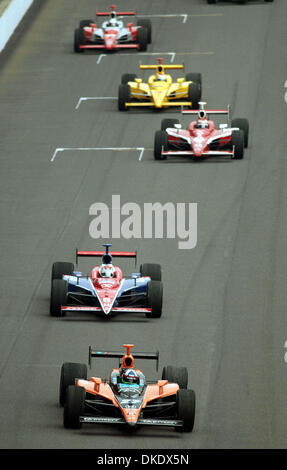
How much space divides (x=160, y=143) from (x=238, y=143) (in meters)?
2.34

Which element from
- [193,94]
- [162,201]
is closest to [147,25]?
[193,94]

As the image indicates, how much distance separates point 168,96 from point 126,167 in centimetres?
526

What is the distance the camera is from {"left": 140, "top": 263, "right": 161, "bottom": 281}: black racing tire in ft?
106

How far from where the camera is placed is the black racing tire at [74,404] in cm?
2516

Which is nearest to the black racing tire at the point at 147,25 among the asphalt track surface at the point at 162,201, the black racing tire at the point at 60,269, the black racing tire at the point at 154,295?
the asphalt track surface at the point at 162,201

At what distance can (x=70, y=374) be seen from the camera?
26.3 m

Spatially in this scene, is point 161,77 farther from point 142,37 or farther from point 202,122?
point 142,37

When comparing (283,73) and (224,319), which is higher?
(283,73)

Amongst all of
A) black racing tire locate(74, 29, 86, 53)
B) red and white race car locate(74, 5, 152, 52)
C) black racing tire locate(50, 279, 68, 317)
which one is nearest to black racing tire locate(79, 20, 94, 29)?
red and white race car locate(74, 5, 152, 52)

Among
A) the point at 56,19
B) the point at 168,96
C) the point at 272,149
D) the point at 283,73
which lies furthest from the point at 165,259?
the point at 56,19

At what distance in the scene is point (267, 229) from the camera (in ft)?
123

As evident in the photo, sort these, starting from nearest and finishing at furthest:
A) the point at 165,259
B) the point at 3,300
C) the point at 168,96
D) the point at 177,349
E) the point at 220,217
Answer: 1. the point at 177,349
2. the point at 3,300
3. the point at 165,259
4. the point at 220,217
5. the point at 168,96

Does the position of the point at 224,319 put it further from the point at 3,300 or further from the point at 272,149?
the point at 272,149

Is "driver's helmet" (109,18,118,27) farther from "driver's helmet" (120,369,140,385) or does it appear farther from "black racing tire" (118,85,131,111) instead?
"driver's helmet" (120,369,140,385)
